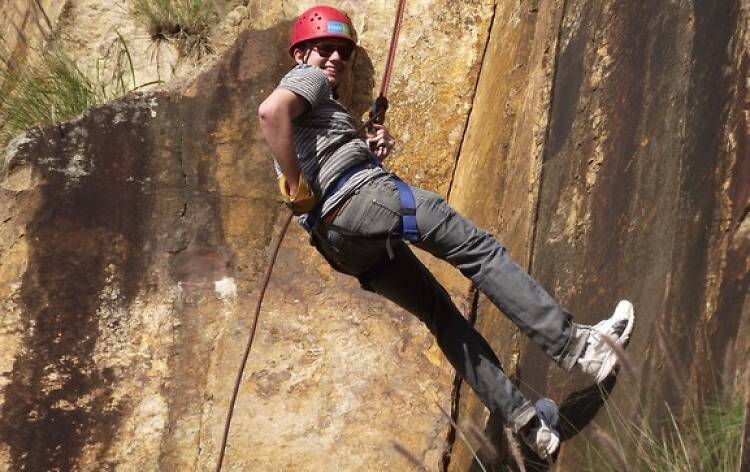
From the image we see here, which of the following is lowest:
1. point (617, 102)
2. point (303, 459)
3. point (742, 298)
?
point (303, 459)

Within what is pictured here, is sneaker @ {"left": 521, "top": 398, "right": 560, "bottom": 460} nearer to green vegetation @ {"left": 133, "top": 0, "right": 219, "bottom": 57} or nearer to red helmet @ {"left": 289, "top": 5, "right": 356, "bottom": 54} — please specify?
red helmet @ {"left": 289, "top": 5, "right": 356, "bottom": 54}

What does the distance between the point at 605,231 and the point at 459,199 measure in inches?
64.1

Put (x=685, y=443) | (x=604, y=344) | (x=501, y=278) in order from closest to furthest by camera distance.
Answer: (x=685, y=443) → (x=604, y=344) → (x=501, y=278)

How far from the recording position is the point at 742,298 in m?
3.07

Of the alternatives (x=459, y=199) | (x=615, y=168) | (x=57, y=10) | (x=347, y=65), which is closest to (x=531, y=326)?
(x=615, y=168)

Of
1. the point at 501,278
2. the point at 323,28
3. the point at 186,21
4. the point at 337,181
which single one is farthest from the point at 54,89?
the point at 501,278

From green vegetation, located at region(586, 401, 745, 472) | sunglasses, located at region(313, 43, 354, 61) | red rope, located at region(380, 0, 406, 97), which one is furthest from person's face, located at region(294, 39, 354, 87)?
green vegetation, located at region(586, 401, 745, 472)

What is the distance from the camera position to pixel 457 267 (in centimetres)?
392

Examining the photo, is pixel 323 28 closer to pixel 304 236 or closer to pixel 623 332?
pixel 304 236

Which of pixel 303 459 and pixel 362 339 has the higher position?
pixel 362 339

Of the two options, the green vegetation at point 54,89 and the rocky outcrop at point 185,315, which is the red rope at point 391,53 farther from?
the green vegetation at point 54,89

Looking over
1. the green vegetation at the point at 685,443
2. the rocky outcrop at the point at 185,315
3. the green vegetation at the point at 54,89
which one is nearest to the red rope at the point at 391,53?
the rocky outcrop at the point at 185,315

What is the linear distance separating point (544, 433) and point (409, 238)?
2.72 feet

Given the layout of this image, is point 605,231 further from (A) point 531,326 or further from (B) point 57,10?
(B) point 57,10
